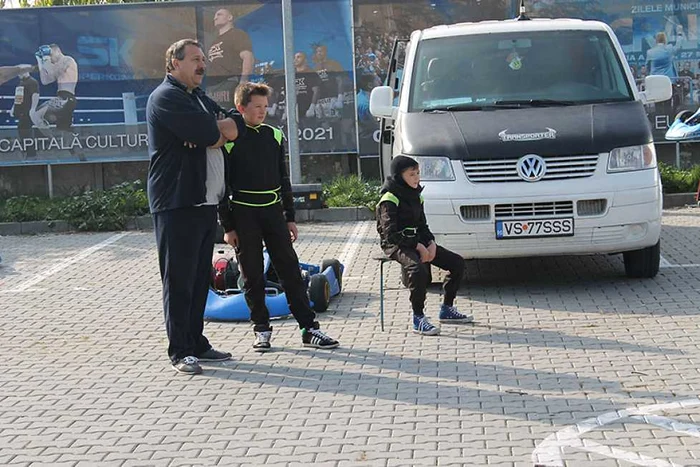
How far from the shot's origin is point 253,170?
7.99 metres

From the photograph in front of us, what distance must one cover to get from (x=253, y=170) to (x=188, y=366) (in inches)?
53.7

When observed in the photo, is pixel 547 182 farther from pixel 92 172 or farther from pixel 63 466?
pixel 92 172

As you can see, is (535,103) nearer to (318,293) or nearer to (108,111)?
(318,293)

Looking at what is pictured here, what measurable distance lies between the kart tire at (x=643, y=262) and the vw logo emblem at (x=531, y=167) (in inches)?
46.4

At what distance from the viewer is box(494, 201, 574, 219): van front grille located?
9633 millimetres

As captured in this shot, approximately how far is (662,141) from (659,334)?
1034 centimetres

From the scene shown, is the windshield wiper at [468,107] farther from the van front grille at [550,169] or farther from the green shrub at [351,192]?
the green shrub at [351,192]

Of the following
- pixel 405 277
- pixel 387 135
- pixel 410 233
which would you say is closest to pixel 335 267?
pixel 405 277

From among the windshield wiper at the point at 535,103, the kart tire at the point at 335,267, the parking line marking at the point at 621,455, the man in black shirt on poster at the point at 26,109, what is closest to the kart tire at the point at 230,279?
the kart tire at the point at 335,267

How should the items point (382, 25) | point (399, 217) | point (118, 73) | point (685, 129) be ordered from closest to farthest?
1. point (399, 217)
2. point (685, 129)
3. point (382, 25)
4. point (118, 73)

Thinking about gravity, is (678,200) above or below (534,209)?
below

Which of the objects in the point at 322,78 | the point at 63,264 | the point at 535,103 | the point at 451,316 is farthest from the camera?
the point at 322,78

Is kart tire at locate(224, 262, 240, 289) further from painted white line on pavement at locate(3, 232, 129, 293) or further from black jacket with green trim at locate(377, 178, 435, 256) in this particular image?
painted white line on pavement at locate(3, 232, 129, 293)

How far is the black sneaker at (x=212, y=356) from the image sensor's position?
7914mm
